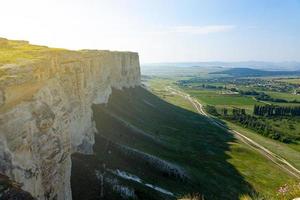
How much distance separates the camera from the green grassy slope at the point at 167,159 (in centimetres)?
4778

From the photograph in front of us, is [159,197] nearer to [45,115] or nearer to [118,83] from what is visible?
[45,115]

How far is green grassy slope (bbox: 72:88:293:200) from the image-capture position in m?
47.8

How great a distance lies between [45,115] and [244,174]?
62.8 m

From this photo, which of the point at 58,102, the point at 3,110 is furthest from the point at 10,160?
the point at 58,102

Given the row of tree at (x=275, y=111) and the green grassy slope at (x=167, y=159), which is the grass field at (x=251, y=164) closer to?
the green grassy slope at (x=167, y=159)

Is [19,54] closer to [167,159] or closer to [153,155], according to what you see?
[153,155]

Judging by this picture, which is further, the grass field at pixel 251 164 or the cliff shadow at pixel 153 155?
the grass field at pixel 251 164

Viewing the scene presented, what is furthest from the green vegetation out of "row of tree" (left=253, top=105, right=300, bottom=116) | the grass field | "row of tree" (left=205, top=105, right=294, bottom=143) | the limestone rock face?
"row of tree" (left=253, top=105, right=300, bottom=116)

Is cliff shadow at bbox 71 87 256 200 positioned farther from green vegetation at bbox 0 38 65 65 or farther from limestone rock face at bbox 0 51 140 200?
green vegetation at bbox 0 38 65 65

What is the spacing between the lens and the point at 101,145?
5931 centimetres

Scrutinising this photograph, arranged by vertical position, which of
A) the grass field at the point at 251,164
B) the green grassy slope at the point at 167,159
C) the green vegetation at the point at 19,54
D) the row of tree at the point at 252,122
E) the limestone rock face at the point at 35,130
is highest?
the green vegetation at the point at 19,54

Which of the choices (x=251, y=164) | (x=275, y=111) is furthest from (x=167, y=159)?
(x=275, y=111)

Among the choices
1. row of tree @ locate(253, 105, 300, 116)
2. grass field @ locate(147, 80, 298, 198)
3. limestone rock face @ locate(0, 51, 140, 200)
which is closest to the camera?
limestone rock face @ locate(0, 51, 140, 200)

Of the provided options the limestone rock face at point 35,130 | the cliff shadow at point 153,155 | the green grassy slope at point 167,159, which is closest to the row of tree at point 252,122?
the cliff shadow at point 153,155
